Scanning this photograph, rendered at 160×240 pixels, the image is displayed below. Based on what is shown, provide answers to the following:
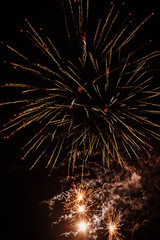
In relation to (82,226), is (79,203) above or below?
above

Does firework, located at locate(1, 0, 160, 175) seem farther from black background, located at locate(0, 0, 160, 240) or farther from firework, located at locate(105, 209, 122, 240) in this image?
firework, located at locate(105, 209, 122, 240)

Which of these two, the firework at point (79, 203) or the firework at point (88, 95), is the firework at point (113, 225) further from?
the firework at point (88, 95)

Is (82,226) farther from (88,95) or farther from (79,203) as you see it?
(88,95)

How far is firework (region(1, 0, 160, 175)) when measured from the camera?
2492mm

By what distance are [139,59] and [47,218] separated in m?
2.33

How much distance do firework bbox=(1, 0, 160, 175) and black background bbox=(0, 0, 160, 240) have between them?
0.41ft

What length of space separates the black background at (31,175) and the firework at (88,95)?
125mm

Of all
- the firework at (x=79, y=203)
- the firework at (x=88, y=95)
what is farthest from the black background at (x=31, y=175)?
the firework at (x=79, y=203)

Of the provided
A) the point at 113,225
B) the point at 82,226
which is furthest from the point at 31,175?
the point at 113,225

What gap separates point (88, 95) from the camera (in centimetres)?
255

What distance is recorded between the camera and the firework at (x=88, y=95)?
249cm

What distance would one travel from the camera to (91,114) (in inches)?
112

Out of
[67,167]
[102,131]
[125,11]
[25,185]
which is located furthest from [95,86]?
[25,185]

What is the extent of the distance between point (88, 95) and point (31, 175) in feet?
4.31
